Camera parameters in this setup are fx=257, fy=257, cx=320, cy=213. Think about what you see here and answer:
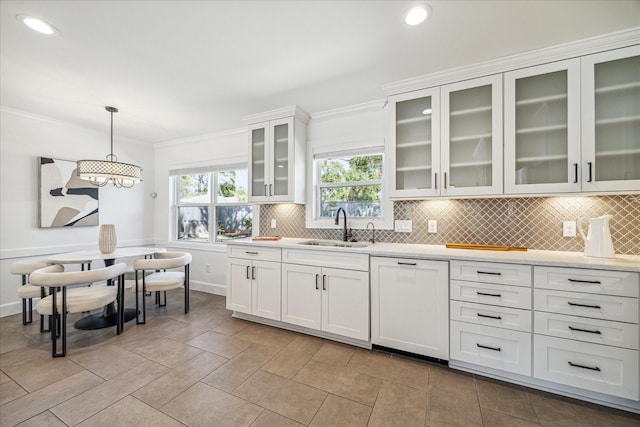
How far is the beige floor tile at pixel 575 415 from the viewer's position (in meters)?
1.58

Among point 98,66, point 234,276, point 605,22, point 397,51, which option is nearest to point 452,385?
point 234,276

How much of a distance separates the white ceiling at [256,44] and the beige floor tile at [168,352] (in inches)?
102

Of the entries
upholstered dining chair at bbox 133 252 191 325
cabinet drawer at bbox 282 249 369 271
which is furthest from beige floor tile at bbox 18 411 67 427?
cabinet drawer at bbox 282 249 369 271

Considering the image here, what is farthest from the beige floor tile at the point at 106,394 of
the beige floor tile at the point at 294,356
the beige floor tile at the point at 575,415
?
the beige floor tile at the point at 575,415

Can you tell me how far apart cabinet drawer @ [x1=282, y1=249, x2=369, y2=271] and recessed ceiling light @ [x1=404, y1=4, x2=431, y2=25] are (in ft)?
6.00

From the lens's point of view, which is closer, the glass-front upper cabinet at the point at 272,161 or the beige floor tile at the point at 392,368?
the beige floor tile at the point at 392,368

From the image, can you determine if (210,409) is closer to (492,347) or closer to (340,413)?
(340,413)

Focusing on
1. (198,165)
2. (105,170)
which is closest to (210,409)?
(105,170)

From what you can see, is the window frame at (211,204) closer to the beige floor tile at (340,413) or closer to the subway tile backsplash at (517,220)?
the subway tile backsplash at (517,220)

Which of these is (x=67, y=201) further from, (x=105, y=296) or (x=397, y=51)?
(x=397, y=51)

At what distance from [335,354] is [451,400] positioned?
0.97 m

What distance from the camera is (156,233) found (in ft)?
15.9

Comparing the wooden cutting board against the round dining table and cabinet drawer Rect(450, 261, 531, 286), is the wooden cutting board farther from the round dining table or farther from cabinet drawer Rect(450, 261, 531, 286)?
the round dining table

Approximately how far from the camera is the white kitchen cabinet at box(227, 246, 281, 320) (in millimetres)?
2855
